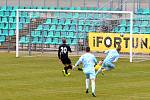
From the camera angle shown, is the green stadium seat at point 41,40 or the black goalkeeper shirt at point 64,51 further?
the green stadium seat at point 41,40

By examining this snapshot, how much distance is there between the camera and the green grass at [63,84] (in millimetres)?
19375

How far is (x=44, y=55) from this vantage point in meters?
42.7

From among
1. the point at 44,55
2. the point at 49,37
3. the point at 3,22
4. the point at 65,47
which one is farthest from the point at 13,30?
the point at 65,47

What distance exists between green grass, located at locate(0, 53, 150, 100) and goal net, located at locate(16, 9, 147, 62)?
8.28 meters

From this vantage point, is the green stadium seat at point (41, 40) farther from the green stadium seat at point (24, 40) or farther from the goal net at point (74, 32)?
the green stadium seat at point (24, 40)

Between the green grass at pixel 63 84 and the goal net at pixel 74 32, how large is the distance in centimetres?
828

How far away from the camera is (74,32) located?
45406 millimetres

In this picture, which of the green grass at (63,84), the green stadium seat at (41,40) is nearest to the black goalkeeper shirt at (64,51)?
the green grass at (63,84)

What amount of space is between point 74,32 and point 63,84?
22378 millimetres

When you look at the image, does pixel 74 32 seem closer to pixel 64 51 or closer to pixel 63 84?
pixel 64 51

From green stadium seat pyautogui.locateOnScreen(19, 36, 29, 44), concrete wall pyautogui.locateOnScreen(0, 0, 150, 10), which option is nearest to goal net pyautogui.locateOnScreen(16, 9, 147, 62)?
green stadium seat pyautogui.locateOnScreen(19, 36, 29, 44)

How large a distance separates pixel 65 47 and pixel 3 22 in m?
22.9

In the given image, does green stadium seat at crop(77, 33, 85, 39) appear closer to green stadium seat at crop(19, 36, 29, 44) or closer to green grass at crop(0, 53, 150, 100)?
green stadium seat at crop(19, 36, 29, 44)

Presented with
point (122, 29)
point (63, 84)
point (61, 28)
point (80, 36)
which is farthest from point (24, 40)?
point (63, 84)
